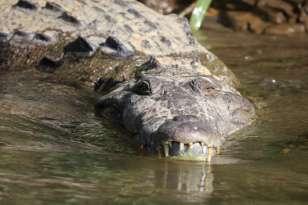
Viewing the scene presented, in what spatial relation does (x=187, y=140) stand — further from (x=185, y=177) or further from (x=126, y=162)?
(x=185, y=177)

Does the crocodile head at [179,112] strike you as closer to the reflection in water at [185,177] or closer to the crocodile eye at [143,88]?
the crocodile eye at [143,88]

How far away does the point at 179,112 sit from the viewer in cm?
508

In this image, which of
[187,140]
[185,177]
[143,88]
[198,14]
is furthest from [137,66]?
[198,14]

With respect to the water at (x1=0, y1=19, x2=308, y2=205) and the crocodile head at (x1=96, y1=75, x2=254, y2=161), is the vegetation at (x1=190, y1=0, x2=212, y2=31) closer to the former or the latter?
the water at (x1=0, y1=19, x2=308, y2=205)

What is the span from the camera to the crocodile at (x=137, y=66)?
4.85 meters

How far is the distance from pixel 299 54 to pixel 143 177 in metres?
5.55

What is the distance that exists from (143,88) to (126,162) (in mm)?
1407

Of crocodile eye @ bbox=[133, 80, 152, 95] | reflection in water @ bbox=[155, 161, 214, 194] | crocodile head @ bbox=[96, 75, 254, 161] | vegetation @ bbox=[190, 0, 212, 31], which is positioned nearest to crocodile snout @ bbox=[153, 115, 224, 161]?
crocodile head @ bbox=[96, 75, 254, 161]

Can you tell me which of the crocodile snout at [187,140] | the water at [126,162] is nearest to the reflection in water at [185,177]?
the water at [126,162]

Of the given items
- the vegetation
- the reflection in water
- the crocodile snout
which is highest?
the vegetation

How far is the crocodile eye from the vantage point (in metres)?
5.61

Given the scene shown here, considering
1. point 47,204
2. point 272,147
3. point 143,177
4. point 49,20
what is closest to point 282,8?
point 49,20

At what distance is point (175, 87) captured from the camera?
222 inches

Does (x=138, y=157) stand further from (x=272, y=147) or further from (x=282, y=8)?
(x=282, y=8)
